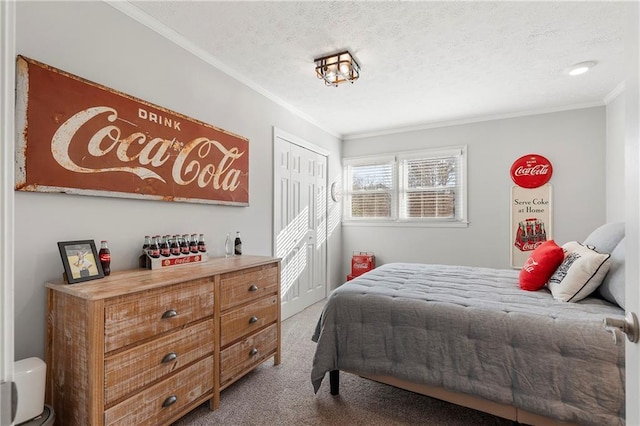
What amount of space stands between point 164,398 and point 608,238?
2.94 m

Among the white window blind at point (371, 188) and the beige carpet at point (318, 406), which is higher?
the white window blind at point (371, 188)

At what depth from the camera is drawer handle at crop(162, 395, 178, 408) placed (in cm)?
165

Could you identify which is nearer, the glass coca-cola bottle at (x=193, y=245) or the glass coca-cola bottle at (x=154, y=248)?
the glass coca-cola bottle at (x=154, y=248)

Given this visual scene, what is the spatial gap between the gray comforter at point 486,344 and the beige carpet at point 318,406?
190 mm

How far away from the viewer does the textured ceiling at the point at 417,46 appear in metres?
2.01

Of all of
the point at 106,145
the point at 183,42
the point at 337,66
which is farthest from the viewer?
the point at 337,66

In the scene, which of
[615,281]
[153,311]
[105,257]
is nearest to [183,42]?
[105,257]

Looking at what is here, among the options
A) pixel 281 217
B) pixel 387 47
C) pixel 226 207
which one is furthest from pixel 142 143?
pixel 387 47

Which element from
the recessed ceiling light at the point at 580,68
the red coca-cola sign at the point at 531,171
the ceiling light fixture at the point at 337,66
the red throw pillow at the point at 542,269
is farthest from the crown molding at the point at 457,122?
the red throw pillow at the point at 542,269

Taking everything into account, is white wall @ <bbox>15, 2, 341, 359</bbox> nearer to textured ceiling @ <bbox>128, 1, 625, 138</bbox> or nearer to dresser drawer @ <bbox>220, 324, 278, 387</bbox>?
textured ceiling @ <bbox>128, 1, 625, 138</bbox>

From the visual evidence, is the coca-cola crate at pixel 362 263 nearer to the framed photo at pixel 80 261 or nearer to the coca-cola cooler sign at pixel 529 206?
the coca-cola cooler sign at pixel 529 206

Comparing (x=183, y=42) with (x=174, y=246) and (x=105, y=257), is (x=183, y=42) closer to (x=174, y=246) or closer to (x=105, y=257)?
(x=174, y=246)

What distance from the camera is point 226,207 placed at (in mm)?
2779

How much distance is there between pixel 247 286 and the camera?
223 cm
